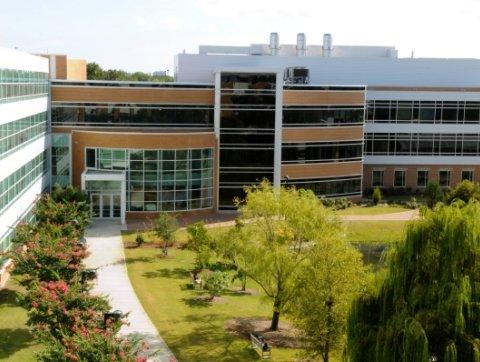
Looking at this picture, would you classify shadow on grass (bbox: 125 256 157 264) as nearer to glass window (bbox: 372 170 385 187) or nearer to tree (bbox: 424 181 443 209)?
tree (bbox: 424 181 443 209)

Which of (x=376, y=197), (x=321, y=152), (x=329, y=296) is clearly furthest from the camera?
(x=376, y=197)

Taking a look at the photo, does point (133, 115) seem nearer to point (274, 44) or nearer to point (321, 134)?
point (321, 134)

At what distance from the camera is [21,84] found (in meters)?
35.4

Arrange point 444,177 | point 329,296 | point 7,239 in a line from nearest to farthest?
point 329,296
point 7,239
point 444,177

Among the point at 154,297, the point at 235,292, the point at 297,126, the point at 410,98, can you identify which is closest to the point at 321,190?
the point at 297,126

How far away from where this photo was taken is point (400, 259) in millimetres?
16516

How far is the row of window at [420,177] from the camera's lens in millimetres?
57719

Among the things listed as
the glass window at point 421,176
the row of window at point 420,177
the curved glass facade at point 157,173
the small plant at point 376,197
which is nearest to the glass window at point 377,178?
the row of window at point 420,177

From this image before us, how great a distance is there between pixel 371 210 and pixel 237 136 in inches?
435

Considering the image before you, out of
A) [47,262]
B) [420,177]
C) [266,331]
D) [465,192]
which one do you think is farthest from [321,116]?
[47,262]

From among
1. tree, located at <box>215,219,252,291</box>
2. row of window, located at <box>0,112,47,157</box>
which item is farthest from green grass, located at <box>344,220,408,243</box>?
row of window, located at <box>0,112,47,157</box>

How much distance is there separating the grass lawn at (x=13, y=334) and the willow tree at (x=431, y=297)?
10455 mm

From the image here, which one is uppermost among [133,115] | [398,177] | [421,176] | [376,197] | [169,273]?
[133,115]

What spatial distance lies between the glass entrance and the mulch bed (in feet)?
61.2
